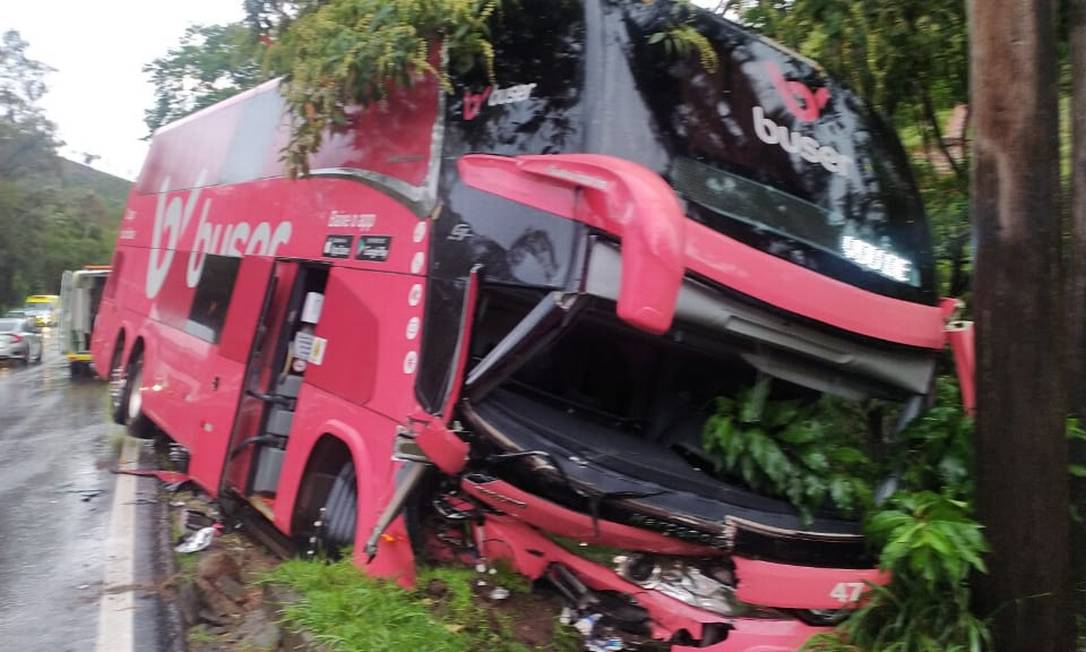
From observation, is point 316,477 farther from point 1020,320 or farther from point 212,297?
point 1020,320

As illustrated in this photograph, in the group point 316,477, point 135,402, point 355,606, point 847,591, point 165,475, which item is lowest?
point 165,475

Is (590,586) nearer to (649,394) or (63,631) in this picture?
(649,394)

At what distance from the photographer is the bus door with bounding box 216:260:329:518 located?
6625 mm

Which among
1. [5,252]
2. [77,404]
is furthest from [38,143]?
[77,404]

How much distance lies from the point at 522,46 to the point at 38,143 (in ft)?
192

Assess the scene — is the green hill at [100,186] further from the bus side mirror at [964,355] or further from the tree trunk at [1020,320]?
the tree trunk at [1020,320]

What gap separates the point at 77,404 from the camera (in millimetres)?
15852

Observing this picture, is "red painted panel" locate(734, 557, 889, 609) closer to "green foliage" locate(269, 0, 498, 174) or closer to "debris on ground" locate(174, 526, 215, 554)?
"green foliage" locate(269, 0, 498, 174)

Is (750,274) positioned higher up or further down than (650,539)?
higher up

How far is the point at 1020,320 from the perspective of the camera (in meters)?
3.72

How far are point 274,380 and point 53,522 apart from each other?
8.25ft

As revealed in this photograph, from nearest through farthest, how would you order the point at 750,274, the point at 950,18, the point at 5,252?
the point at 750,274
the point at 950,18
the point at 5,252

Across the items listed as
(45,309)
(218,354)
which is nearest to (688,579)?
(218,354)

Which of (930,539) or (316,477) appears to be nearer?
(930,539)
